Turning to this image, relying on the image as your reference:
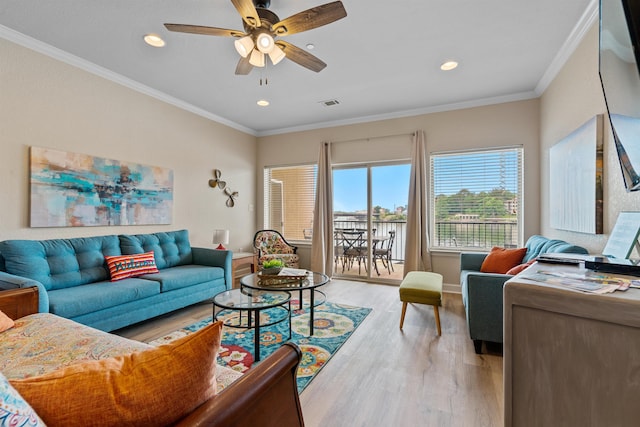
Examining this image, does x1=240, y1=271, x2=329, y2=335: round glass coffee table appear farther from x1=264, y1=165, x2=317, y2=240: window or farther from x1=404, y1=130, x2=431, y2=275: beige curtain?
x1=264, y1=165, x2=317, y2=240: window

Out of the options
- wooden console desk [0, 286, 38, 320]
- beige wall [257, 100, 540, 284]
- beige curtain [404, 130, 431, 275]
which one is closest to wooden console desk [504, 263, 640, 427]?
wooden console desk [0, 286, 38, 320]

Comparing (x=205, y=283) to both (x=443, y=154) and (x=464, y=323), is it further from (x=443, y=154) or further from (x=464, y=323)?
(x=443, y=154)

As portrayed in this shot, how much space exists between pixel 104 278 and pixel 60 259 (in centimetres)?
41

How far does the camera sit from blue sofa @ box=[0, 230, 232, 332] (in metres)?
2.32

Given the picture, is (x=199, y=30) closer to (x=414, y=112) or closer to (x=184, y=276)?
(x=184, y=276)

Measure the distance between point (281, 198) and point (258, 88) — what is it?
2.38 m

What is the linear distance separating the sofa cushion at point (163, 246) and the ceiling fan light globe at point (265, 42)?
2.61m

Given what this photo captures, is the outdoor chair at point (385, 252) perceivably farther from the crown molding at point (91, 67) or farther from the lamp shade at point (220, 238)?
the crown molding at point (91, 67)

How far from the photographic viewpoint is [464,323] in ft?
9.71

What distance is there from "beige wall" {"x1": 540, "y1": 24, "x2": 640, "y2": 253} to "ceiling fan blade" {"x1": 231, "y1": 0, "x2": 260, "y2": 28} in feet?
8.55

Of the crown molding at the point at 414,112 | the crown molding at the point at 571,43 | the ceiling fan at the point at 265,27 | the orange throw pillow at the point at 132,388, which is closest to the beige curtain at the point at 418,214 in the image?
the crown molding at the point at 414,112

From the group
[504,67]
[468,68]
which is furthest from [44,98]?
[504,67]

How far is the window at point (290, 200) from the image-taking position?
17.4 feet

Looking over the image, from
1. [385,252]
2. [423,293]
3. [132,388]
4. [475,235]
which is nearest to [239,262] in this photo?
[385,252]
